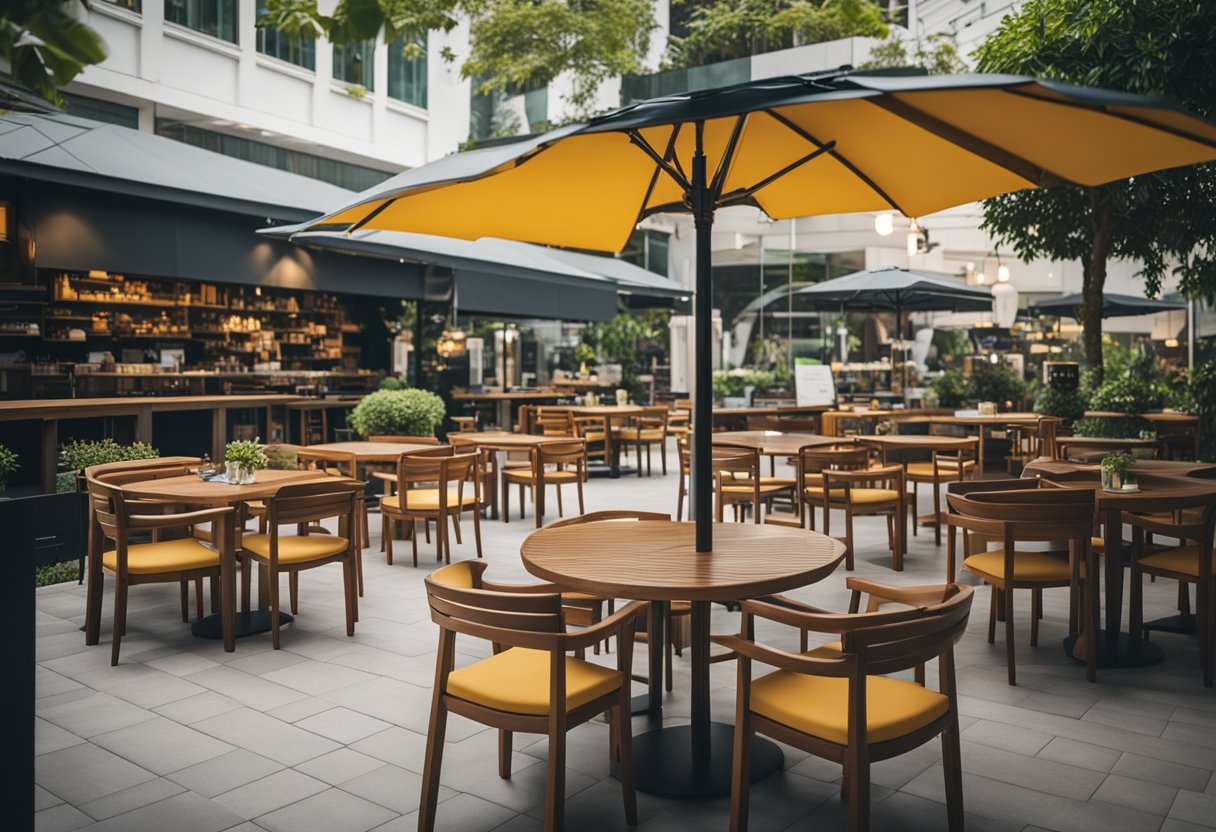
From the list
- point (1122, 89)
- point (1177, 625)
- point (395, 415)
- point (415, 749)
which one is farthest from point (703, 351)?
point (1122, 89)

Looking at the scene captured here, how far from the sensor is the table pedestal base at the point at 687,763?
3029 millimetres

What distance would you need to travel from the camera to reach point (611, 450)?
12.1m

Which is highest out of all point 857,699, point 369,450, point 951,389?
point 951,389

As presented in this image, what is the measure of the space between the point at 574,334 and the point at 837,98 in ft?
70.7

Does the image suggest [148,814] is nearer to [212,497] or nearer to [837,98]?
[212,497]

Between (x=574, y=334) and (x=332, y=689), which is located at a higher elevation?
(x=574, y=334)

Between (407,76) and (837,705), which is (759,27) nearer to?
(407,76)

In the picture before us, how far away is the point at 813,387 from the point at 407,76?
1375cm

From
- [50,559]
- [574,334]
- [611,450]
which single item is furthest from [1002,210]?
[574,334]

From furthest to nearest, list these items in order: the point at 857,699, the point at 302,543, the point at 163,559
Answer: the point at 302,543 → the point at 163,559 → the point at 857,699

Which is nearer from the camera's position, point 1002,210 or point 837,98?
point 837,98

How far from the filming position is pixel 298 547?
4.91m

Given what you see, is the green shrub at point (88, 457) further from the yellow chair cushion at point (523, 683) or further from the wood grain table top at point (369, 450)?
the yellow chair cushion at point (523, 683)

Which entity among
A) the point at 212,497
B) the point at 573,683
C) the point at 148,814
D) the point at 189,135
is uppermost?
the point at 189,135
